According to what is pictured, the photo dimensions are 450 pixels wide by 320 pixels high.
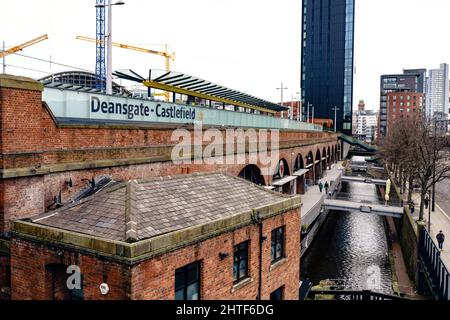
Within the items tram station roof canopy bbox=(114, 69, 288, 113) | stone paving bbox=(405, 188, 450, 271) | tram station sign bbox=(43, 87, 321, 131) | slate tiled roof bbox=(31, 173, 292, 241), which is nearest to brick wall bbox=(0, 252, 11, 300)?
slate tiled roof bbox=(31, 173, 292, 241)

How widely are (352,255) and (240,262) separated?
2225cm

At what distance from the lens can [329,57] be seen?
4904 inches

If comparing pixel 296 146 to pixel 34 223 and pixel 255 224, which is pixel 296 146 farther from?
pixel 34 223

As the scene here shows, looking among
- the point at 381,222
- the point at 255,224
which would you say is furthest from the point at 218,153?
the point at 381,222

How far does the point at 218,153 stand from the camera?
70.0 ft

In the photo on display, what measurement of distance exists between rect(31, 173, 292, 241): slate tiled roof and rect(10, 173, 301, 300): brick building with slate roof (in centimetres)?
3

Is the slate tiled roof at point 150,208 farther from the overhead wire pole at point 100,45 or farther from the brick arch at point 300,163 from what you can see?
the overhead wire pole at point 100,45

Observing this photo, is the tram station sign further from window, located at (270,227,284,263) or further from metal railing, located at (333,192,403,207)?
metal railing, located at (333,192,403,207)

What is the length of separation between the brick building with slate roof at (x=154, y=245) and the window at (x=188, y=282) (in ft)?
0.09

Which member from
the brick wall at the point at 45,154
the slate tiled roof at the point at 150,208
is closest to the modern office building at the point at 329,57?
the brick wall at the point at 45,154

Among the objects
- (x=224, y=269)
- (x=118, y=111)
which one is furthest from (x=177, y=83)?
(x=224, y=269)

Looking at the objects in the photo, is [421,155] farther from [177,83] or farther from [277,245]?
[277,245]

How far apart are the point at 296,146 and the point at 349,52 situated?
9201cm

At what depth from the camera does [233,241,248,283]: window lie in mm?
12367
